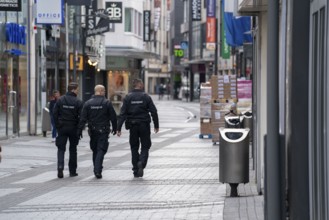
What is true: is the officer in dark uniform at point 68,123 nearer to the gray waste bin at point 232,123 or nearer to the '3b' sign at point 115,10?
the gray waste bin at point 232,123

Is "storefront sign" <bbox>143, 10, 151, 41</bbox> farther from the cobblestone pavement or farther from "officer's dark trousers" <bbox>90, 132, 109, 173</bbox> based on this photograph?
"officer's dark trousers" <bbox>90, 132, 109, 173</bbox>

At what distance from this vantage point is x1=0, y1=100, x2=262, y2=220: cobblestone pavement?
11.6 m

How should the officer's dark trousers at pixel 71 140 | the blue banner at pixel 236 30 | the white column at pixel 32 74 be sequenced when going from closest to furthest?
1. the officer's dark trousers at pixel 71 140
2. the blue banner at pixel 236 30
3. the white column at pixel 32 74

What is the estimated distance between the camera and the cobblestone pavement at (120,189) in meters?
11.6

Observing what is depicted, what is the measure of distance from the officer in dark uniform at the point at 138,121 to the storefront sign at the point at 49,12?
491 inches

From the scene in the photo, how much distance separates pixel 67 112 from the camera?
16.9 m

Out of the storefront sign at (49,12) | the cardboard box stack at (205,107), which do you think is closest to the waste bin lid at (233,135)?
the cardboard box stack at (205,107)

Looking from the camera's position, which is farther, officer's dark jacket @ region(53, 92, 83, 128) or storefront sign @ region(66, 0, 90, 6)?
storefront sign @ region(66, 0, 90, 6)

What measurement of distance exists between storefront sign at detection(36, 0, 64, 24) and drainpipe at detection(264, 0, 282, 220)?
22514mm

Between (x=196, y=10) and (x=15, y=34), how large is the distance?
1877 inches

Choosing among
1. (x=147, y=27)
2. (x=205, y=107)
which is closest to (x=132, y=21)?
(x=147, y=27)

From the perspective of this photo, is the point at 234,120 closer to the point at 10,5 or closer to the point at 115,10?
the point at 10,5

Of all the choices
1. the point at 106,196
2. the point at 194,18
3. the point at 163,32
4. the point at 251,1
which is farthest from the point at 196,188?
the point at 163,32

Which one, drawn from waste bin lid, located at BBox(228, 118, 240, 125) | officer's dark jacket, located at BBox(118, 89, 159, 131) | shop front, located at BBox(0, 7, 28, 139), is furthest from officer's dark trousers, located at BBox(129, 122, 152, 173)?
shop front, located at BBox(0, 7, 28, 139)
